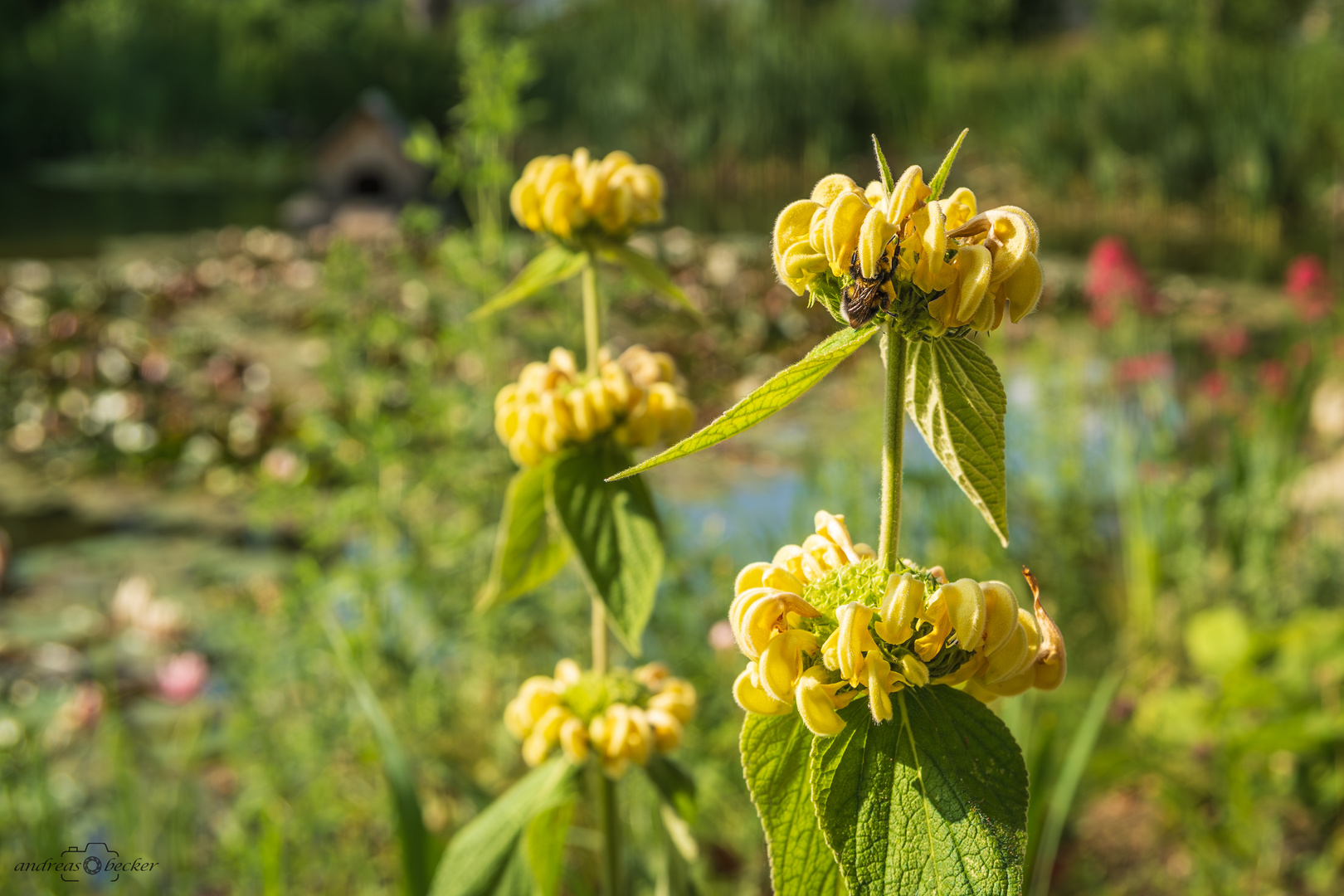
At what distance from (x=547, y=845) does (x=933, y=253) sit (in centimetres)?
51

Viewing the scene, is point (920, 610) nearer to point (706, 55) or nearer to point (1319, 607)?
point (1319, 607)

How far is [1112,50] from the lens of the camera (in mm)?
9000

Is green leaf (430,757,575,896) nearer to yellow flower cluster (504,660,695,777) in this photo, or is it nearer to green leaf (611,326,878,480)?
yellow flower cluster (504,660,695,777)

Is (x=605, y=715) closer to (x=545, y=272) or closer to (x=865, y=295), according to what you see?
(x=545, y=272)

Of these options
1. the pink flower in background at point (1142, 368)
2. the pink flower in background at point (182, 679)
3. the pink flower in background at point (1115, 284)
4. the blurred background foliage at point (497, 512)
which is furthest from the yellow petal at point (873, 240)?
the pink flower in background at point (1115, 284)

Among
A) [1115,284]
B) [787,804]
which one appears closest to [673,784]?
[787,804]

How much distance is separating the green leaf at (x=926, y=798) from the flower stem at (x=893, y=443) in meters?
0.06

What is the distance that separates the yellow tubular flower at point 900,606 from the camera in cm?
38

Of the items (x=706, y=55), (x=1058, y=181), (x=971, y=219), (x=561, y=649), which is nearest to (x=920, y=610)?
(x=971, y=219)

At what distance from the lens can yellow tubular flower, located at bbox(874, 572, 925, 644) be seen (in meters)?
0.38

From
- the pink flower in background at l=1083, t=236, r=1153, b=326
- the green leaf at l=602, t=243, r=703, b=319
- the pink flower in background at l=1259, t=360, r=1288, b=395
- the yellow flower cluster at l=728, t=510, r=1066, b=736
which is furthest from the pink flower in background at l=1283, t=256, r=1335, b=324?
the yellow flower cluster at l=728, t=510, r=1066, b=736

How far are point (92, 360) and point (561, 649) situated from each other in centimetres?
272

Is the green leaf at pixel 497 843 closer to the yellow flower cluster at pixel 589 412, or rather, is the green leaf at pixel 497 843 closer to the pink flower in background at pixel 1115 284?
the yellow flower cluster at pixel 589 412

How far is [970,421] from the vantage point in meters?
0.40
